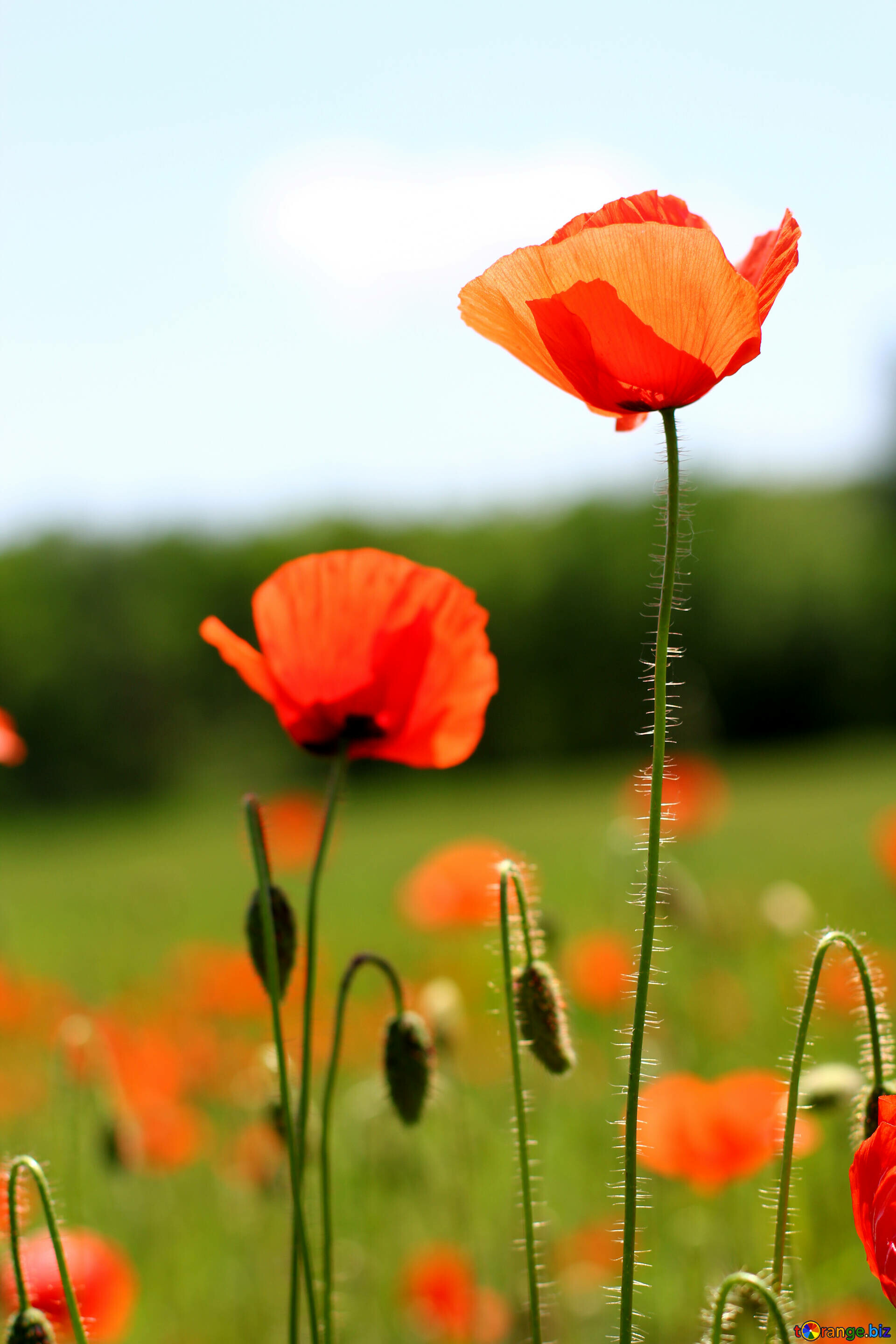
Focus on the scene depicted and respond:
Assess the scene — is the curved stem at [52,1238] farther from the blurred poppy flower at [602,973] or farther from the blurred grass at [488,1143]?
the blurred poppy flower at [602,973]

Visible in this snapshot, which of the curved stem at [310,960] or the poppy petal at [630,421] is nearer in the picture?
the curved stem at [310,960]

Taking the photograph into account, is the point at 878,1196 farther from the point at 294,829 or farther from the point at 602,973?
the point at 294,829

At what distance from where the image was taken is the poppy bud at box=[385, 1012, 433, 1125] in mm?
694

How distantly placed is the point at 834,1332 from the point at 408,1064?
30 centimetres

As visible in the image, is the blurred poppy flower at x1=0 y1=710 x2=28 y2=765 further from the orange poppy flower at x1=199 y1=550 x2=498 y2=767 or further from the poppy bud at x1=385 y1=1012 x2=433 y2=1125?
the poppy bud at x1=385 y1=1012 x2=433 y2=1125

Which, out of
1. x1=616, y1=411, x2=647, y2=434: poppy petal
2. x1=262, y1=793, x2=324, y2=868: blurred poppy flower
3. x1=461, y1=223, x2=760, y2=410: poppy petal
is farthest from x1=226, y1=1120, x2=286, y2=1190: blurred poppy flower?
x1=262, y1=793, x2=324, y2=868: blurred poppy flower

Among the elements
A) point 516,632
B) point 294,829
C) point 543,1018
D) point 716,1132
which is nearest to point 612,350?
point 543,1018

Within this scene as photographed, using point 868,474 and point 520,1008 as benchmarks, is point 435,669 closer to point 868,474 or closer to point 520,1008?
point 520,1008

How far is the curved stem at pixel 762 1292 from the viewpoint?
42 cm

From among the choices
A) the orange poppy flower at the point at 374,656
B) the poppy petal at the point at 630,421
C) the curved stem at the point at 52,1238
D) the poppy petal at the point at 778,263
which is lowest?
the curved stem at the point at 52,1238

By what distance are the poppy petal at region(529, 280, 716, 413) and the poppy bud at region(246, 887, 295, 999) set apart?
282mm

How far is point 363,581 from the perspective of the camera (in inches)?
27.3

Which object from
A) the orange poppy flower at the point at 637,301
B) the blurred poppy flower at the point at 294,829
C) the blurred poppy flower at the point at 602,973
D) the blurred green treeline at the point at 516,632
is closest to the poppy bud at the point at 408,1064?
the orange poppy flower at the point at 637,301

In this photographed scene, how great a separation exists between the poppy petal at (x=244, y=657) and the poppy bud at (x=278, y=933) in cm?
10
